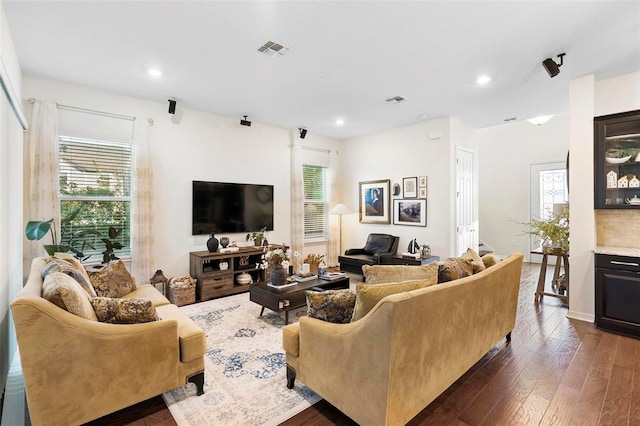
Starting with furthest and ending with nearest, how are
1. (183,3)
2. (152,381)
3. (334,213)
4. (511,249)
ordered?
1. (511,249)
2. (334,213)
3. (183,3)
4. (152,381)

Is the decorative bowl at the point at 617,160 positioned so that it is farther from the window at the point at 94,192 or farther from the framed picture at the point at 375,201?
the window at the point at 94,192

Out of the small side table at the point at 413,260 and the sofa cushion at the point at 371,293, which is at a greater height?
the sofa cushion at the point at 371,293

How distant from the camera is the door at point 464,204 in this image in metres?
5.39

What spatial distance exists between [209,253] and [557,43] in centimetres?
487

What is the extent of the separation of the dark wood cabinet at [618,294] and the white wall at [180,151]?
474 cm

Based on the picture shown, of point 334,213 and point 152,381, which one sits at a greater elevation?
point 334,213

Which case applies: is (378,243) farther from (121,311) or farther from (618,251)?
(121,311)

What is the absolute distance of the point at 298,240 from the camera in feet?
19.8

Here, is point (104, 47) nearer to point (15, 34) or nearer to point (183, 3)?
point (15, 34)

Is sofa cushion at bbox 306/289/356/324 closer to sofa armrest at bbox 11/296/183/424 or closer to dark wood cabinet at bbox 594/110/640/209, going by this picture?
sofa armrest at bbox 11/296/183/424

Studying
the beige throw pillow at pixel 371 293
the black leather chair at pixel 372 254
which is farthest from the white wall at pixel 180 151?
the beige throw pillow at pixel 371 293

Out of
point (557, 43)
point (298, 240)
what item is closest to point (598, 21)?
point (557, 43)

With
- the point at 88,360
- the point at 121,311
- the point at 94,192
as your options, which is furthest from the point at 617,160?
the point at 94,192

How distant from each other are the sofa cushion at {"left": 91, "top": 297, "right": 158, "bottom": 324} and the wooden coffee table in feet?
4.82
